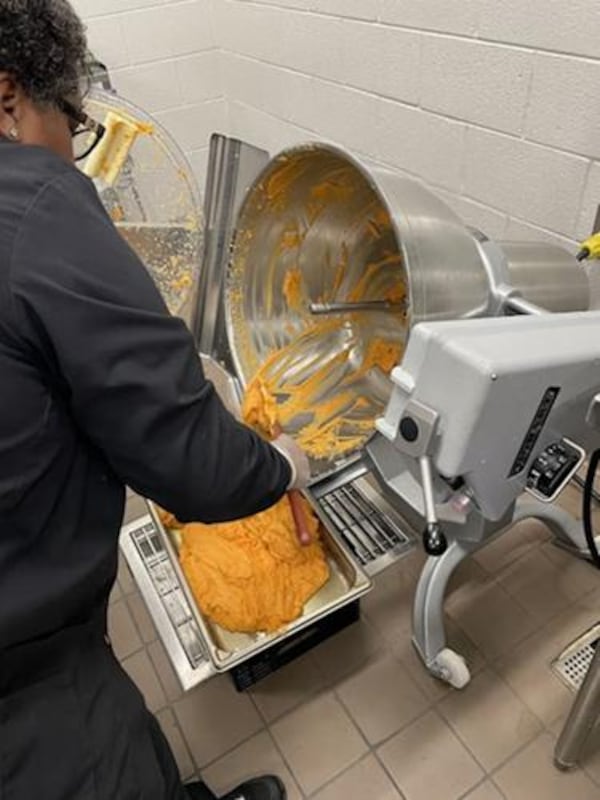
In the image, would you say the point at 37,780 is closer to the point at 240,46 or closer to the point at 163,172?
the point at 163,172

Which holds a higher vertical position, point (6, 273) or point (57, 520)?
point (6, 273)

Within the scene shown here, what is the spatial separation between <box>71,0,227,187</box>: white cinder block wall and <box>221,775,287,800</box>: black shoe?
2147mm

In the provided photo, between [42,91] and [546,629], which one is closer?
[42,91]

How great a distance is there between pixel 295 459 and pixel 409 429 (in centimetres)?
31

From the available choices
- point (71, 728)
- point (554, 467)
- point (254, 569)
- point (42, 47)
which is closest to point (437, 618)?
point (254, 569)

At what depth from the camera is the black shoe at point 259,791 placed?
109 cm

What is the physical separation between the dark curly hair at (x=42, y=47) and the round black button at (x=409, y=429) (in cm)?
52

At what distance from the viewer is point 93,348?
1.86 ft

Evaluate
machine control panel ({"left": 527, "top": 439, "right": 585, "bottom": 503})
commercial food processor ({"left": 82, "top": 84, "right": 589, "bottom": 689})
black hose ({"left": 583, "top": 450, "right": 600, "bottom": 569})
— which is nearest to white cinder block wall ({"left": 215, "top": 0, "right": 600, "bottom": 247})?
commercial food processor ({"left": 82, "top": 84, "right": 589, "bottom": 689})

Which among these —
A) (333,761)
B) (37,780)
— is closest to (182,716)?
(333,761)

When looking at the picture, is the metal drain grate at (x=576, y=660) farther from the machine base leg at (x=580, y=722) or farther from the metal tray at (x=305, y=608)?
the metal tray at (x=305, y=608)

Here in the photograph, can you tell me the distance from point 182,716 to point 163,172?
4.17 feet

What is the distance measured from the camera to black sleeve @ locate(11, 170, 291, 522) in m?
0.54

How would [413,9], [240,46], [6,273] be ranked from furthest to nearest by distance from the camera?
[240,46]
[413,9]
[6,273]
